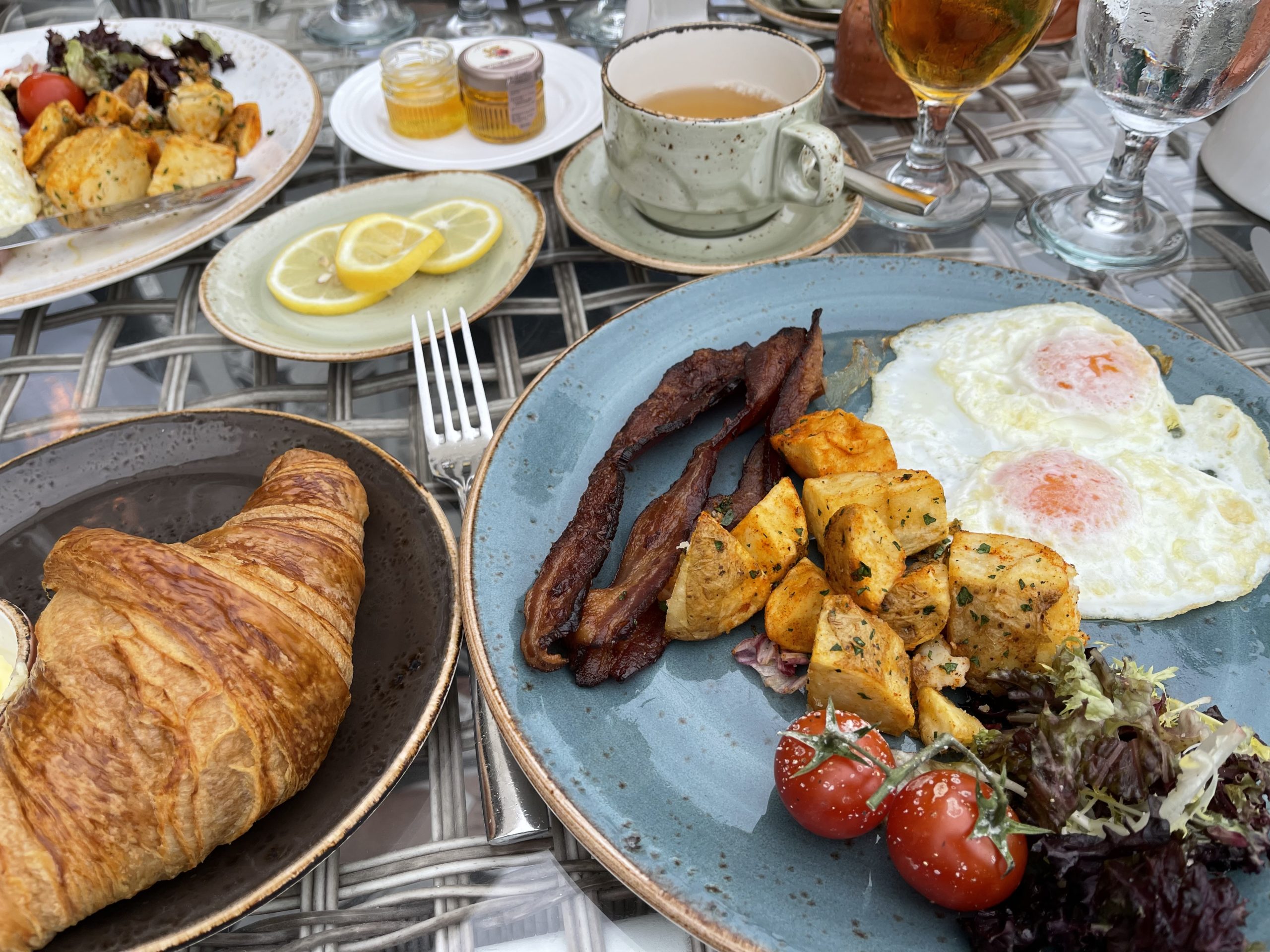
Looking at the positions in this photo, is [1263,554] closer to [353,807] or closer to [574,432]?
[574,432]

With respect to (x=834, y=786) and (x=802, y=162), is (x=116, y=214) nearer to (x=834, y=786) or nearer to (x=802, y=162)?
(x=802, y=162)

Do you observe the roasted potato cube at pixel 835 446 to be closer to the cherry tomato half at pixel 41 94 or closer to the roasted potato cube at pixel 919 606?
the roasted potato cube at pixel 919 606

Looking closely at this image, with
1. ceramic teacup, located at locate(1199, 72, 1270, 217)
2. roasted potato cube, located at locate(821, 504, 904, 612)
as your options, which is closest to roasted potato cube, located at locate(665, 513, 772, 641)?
roasted potato cube, located at locate(821, 504, 904, 612)

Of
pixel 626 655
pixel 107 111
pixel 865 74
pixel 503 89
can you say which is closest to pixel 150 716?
pixel 626 655

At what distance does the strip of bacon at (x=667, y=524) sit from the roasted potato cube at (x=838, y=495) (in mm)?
194

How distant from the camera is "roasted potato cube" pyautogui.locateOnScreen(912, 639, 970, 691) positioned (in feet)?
4.18

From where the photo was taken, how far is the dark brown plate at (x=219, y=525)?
106 centimetres

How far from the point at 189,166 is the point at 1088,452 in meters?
2.35

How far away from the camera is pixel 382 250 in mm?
2031

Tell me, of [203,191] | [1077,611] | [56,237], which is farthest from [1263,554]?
[56,237]

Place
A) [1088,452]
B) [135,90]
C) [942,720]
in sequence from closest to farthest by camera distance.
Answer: [942,720], [1088,452], [135,90]

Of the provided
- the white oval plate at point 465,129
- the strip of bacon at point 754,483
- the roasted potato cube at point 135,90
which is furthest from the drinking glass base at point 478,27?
the strip of bacon at point 754,483

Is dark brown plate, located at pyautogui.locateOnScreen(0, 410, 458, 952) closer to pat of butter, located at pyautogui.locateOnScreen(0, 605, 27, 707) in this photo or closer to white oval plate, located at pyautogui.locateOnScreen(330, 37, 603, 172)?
pat of butter, located at pyautogui.locateOnScreen(0, 605, 27, 707)

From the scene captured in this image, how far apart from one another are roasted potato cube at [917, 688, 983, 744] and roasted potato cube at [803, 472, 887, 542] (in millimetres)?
335
